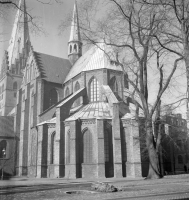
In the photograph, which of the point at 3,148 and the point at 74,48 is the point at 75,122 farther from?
the point at 74,48

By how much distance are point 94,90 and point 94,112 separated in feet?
16.0

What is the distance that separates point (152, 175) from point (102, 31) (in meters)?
10.2

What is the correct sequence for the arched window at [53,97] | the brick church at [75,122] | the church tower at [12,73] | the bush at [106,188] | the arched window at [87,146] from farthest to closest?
1. the church tower at [12,73]
2. the arched window at [53,97]
3. the arched window at [87,146]
4. the brick church at [75,122]
5. the bush at [106,188]

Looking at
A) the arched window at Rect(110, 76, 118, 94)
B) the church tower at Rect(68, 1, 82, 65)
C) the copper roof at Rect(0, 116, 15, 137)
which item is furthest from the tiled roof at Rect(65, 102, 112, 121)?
the church tower at Rect(68, 1, 82, 65)

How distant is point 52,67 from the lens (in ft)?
122

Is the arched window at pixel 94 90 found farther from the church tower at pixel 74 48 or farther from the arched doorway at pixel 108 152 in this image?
the church tower at pixel 74 48

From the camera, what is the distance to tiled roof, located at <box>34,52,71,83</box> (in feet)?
114

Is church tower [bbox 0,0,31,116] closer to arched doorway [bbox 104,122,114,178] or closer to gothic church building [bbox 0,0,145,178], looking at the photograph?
gothic church building [bbox 0,0,145,178]

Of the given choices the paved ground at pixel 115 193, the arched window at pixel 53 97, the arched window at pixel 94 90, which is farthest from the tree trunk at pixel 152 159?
the arched window at pixel 53 97

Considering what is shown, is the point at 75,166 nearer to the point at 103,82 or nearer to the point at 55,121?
the point at 55,121

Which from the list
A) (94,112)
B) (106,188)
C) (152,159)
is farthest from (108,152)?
(106,188)

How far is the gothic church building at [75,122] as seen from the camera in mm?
23859

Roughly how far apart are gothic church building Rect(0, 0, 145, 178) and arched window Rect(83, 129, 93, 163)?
0.10m

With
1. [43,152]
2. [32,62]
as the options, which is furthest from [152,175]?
[32,62]
